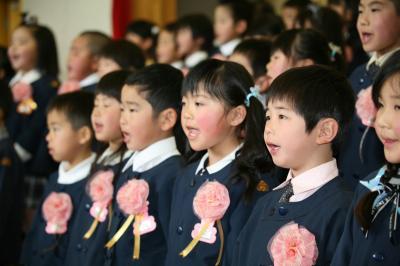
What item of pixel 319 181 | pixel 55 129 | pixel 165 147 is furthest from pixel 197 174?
pixel 55 129

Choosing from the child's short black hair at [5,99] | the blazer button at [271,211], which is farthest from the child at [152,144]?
the child's short black hair at [5,99]

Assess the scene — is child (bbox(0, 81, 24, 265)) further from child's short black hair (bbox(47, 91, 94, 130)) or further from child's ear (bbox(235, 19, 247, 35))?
child's ear (bbox(235, 19, 247, 35))

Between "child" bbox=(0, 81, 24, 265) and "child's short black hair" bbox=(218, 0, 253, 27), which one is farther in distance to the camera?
"child's short black hair" bbox=(218, 0, 253, 27)

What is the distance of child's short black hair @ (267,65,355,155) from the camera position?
2350mm

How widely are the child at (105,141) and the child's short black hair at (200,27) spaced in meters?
2.28

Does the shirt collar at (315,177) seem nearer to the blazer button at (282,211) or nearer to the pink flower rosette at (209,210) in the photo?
the blazer button at (282,211)

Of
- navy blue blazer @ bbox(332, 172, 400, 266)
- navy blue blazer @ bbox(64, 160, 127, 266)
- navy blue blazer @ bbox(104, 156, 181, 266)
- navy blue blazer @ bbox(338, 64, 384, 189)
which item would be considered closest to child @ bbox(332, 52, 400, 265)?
navy blue blazer @ bbox(332, 172, 400, 266)

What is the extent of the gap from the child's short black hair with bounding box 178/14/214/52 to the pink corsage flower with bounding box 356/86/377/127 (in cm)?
291

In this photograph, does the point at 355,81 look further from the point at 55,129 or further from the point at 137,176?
the point at 55,129

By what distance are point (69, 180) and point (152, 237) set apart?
0.82 metres

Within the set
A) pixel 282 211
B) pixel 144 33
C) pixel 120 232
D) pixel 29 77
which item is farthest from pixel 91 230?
pixel 144 33

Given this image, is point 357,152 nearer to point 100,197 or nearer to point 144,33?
point 100,197

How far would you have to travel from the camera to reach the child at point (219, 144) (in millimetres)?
2723

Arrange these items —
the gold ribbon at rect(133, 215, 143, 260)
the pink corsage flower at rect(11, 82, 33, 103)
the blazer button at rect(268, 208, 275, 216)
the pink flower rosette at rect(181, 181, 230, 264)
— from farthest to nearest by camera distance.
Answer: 1. the pink corsage flower at rect(11, 82, 33, 103)
2. the gold ribbon at rect(133, 215, 143, 260)
3. the pink flower rosette at rect(181, 181, 230, 264)
4. the blazer button at rect(268, 208, 275, 216)
